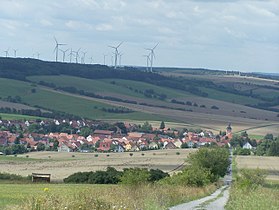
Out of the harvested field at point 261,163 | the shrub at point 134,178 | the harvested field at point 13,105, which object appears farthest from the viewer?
the harvested field at point 13,105

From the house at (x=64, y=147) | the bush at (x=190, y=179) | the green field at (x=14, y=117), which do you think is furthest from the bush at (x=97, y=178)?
the green field at (x=14, y=117)

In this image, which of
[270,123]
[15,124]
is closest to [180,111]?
[270,123]

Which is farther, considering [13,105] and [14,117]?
[13,105]

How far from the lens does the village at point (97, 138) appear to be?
123000 millimetres

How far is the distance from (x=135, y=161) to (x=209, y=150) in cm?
1680

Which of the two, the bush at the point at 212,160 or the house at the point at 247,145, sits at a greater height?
the bush at the point at 212,160

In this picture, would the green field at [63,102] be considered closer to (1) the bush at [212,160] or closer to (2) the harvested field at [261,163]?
(2) the harvested field at [261,163]

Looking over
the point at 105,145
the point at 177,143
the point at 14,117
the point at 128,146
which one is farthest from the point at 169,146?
the point at 14,117

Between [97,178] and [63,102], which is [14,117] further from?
[97,178]

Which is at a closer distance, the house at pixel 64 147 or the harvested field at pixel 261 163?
the harvested field at pixel 261 163

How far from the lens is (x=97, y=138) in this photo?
136125 mm

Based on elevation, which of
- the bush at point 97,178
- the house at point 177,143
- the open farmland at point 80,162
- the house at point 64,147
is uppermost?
the bush at point 97,178

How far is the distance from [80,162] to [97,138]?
45.7 m

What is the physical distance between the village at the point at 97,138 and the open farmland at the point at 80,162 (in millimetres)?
13226
